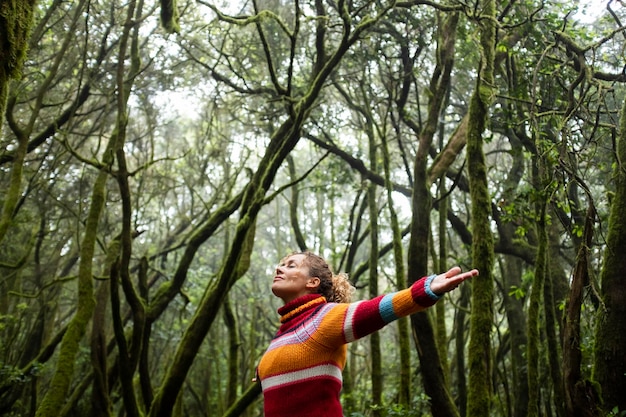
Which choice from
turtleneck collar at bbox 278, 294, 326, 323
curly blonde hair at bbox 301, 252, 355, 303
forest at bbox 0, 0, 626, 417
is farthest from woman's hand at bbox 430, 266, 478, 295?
forest at bbox 0, 0, 626, 417

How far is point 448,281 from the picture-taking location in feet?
6.36

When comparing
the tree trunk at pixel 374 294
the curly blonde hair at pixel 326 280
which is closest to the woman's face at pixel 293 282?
the curly blonde hair at pixel 326 280

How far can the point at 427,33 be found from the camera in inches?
325

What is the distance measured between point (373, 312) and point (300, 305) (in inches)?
20.0

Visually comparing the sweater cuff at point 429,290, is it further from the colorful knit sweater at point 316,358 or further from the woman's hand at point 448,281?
the colorful knit sweater at point 316,358

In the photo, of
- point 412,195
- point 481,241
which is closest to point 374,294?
point 412,195

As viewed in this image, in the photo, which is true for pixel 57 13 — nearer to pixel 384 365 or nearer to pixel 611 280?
pixel 611 280

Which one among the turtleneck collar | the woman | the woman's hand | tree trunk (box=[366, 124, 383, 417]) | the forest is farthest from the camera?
tree trunk (box=[366, 124, 383, 417])

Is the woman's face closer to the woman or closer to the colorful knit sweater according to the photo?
the woman

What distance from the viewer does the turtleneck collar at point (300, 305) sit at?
8.11 ft

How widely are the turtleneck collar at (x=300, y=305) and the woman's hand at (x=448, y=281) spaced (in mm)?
684

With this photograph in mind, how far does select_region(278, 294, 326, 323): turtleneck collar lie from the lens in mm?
2473

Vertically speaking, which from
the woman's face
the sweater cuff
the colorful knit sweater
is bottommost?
the colorful knit sweater

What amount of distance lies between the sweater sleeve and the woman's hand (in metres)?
0.02
